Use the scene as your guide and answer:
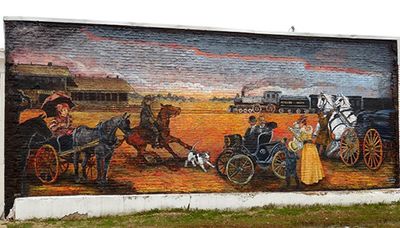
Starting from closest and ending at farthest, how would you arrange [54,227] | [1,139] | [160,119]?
[54,227], [1,139], [160,119]

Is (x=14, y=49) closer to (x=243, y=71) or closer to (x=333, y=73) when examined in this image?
(x=243, y=71)

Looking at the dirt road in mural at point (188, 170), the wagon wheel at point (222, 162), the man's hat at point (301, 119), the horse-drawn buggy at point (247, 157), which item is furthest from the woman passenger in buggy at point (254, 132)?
the man's hat at point (301, 119)

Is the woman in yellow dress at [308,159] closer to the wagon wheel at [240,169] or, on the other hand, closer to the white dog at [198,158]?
the wagon wheel at [240,169]

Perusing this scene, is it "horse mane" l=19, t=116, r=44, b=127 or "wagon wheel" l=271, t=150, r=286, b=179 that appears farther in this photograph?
"wagon wheel" l=271, t=150, r=286, b=179

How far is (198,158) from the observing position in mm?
13531

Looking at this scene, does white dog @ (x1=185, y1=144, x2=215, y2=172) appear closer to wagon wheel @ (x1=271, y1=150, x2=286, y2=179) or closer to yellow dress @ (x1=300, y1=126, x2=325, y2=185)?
wagon wheel @ (x1=271, y1=150, x2=286, y2=179)

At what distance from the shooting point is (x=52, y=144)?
41.5ft

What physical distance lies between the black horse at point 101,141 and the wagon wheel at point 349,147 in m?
5.71

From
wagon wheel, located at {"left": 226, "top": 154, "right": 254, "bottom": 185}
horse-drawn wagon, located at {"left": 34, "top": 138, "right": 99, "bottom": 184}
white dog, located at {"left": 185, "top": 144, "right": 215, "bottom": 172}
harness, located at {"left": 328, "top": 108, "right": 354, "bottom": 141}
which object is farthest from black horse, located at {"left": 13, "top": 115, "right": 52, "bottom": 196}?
harness, located at {"left": 328, "top": 108, "right": 354, "bottom": 141}

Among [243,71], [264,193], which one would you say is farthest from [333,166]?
[243,71]

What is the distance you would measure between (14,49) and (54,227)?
416 cm

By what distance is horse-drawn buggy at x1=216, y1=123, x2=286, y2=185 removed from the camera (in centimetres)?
1373

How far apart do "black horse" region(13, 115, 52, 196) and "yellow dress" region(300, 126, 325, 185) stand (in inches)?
256

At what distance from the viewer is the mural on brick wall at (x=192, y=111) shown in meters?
12.7
